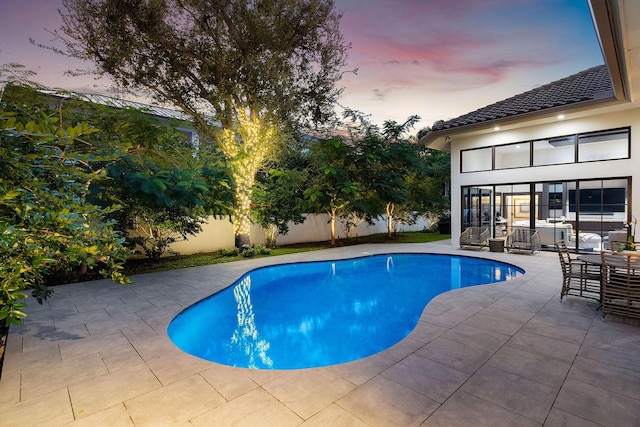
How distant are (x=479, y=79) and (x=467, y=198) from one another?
599cm

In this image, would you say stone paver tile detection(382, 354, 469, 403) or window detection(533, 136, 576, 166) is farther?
window detection(533, 136, 576, 166)

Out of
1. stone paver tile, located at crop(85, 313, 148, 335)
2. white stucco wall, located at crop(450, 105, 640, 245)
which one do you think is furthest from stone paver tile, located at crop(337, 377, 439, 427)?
white stucco wall, located at crop(450, 105, 640, 245)

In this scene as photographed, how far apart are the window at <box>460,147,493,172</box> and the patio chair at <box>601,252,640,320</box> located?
9.03 meters

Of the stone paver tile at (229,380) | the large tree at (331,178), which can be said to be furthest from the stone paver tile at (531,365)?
the large tree at (331,178)

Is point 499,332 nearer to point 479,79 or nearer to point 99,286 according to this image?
point 99,286

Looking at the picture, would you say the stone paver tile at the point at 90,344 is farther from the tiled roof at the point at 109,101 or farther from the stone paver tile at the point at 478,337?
the tiled roof at the point at 109,101

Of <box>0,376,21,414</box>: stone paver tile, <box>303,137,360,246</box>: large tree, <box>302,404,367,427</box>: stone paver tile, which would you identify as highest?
<box>303,137,360,246</box>: large tree

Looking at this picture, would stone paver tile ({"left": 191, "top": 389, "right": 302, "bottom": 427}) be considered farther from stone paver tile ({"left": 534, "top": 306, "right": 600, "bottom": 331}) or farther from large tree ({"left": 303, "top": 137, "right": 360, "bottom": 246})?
large tree ({"left": 303, "top": 137, "right": 360, "bottom": 246})

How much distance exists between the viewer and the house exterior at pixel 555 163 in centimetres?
1012

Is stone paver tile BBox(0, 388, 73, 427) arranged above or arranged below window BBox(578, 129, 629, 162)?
below

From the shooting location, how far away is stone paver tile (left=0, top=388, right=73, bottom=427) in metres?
2.71

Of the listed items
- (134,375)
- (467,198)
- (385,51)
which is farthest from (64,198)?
(467,198)

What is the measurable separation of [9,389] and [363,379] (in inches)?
143

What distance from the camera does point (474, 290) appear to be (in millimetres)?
6797
